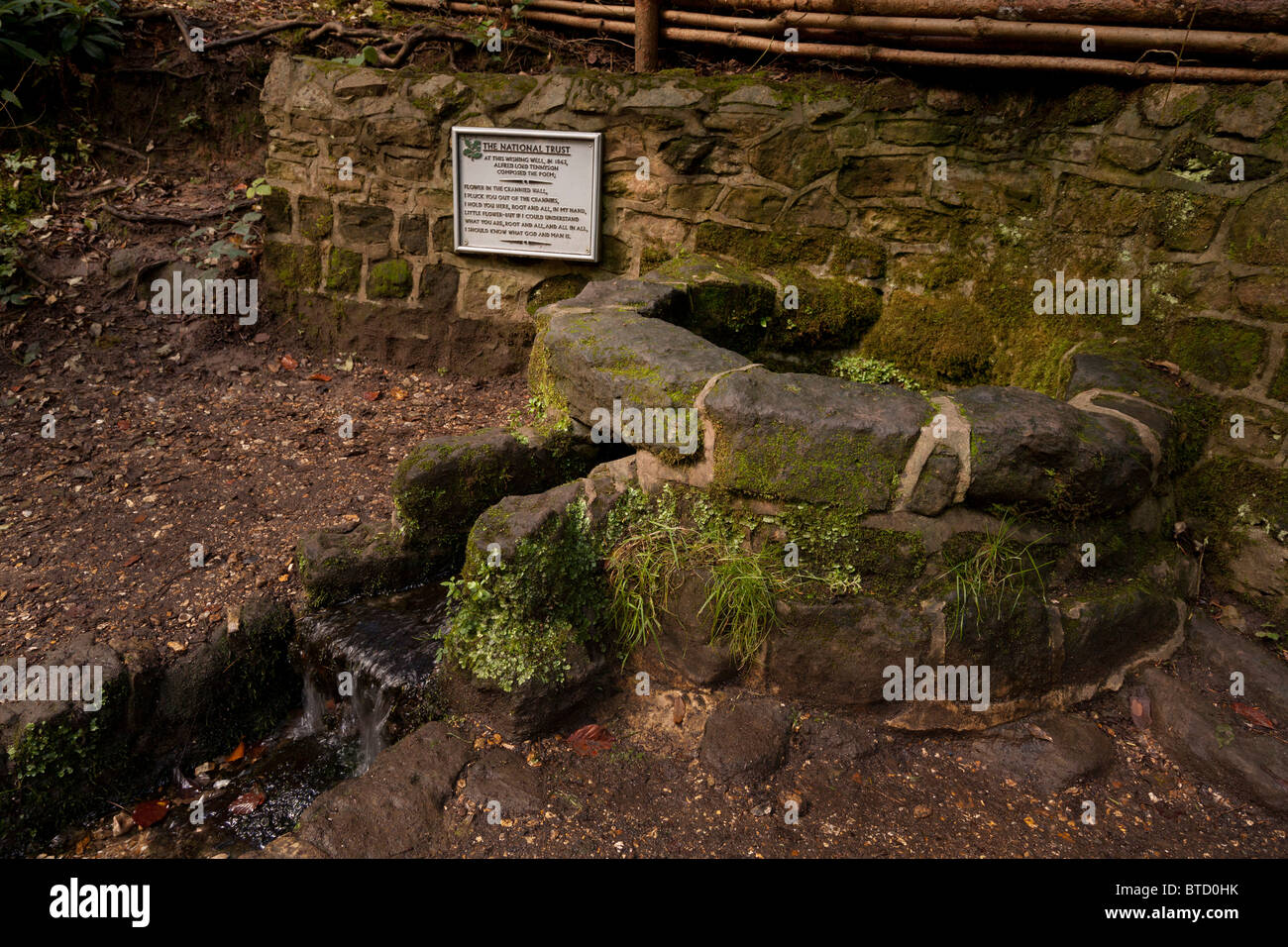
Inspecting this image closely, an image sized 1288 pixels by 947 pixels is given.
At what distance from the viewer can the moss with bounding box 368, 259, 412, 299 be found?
4832mm

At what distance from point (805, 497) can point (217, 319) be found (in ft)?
13.7

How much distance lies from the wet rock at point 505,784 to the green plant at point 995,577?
1.35m

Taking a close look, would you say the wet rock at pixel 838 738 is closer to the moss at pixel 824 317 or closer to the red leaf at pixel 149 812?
the moss at pixel 824 317

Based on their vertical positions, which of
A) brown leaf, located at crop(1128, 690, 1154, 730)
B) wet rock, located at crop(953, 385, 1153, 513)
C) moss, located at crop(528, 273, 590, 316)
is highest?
moss, located at crop(528, 273, 590, 316)

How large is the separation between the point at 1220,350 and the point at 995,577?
1454 millimetres

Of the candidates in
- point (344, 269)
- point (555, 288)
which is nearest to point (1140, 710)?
point (555, 288)

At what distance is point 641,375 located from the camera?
2582 mm

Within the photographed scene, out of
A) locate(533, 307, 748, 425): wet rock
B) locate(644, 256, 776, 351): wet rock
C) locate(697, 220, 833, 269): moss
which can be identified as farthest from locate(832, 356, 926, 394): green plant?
locate(533, 307, 748, 425): wet rock

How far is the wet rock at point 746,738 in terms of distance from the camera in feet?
7.58

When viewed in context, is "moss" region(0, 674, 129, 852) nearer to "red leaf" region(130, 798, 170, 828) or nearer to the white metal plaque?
"red leaf" region(130, 798, 170, 828)

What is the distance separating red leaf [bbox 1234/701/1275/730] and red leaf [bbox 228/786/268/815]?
3.21m

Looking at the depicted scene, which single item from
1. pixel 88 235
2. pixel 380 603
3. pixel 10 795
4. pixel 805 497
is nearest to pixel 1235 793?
pixel 805 497

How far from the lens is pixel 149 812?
256 centimetres

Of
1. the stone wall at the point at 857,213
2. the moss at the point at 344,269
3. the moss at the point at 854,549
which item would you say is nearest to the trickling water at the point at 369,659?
the moss at the point at 854,549
